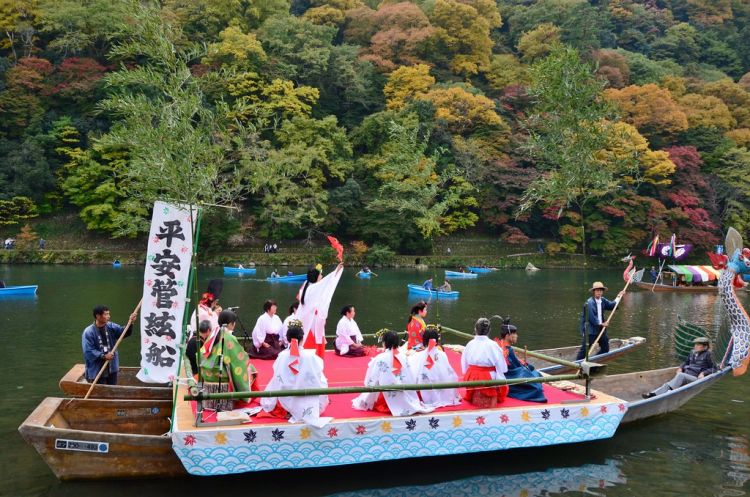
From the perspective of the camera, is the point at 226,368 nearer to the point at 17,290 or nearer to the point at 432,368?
the point at 432,368

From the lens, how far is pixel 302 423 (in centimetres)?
796

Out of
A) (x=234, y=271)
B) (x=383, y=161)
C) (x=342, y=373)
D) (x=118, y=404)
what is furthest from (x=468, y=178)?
(x=118, y=404)

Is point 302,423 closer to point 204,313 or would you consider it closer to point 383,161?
point 204,313

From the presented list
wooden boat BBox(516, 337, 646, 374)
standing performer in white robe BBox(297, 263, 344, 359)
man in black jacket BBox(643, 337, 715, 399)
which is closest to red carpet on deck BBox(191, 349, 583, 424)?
standing performer in white robe BBox(297, 263, 344, 359)

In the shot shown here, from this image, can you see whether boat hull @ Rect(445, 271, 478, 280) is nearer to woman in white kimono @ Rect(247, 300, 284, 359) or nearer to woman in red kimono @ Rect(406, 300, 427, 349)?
woman in red kimono @ Rect(406, 300, 427, 349)

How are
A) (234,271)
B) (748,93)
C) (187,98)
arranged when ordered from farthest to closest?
(748,93), (234,271), (187,98)

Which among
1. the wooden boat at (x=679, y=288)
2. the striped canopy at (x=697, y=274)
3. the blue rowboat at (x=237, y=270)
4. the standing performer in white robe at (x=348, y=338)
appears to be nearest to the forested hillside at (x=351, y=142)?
the blue rowboat at (x=237, y=270)

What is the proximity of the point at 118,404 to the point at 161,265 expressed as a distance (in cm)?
215

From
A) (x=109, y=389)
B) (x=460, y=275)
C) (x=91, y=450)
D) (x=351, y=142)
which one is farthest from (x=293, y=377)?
(x=351, y=142)

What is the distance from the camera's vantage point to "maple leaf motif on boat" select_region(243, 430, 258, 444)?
7719 millimetres

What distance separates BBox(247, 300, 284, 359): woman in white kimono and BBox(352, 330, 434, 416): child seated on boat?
4417mm

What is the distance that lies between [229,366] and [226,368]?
65 millimetres

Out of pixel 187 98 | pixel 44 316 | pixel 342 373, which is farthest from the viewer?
pixel 44 316

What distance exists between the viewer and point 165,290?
9336mm
